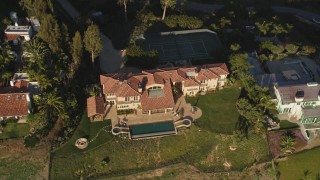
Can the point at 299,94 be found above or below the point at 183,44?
above

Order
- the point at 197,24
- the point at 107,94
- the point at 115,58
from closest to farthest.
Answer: the point at 107,94 < the point at 115,58 < the point at 197,24

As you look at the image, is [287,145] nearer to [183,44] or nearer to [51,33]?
[183,44]

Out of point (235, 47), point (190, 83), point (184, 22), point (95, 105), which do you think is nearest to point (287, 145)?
point (190, 83)

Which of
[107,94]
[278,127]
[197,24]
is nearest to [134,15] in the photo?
[197,24]

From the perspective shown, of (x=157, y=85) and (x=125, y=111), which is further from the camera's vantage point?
(x=125, y=111)

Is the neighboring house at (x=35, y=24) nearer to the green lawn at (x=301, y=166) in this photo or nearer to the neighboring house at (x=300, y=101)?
the neighboring house at (x=300, y=101)

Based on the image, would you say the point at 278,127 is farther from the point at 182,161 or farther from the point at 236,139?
the point at 182,161
